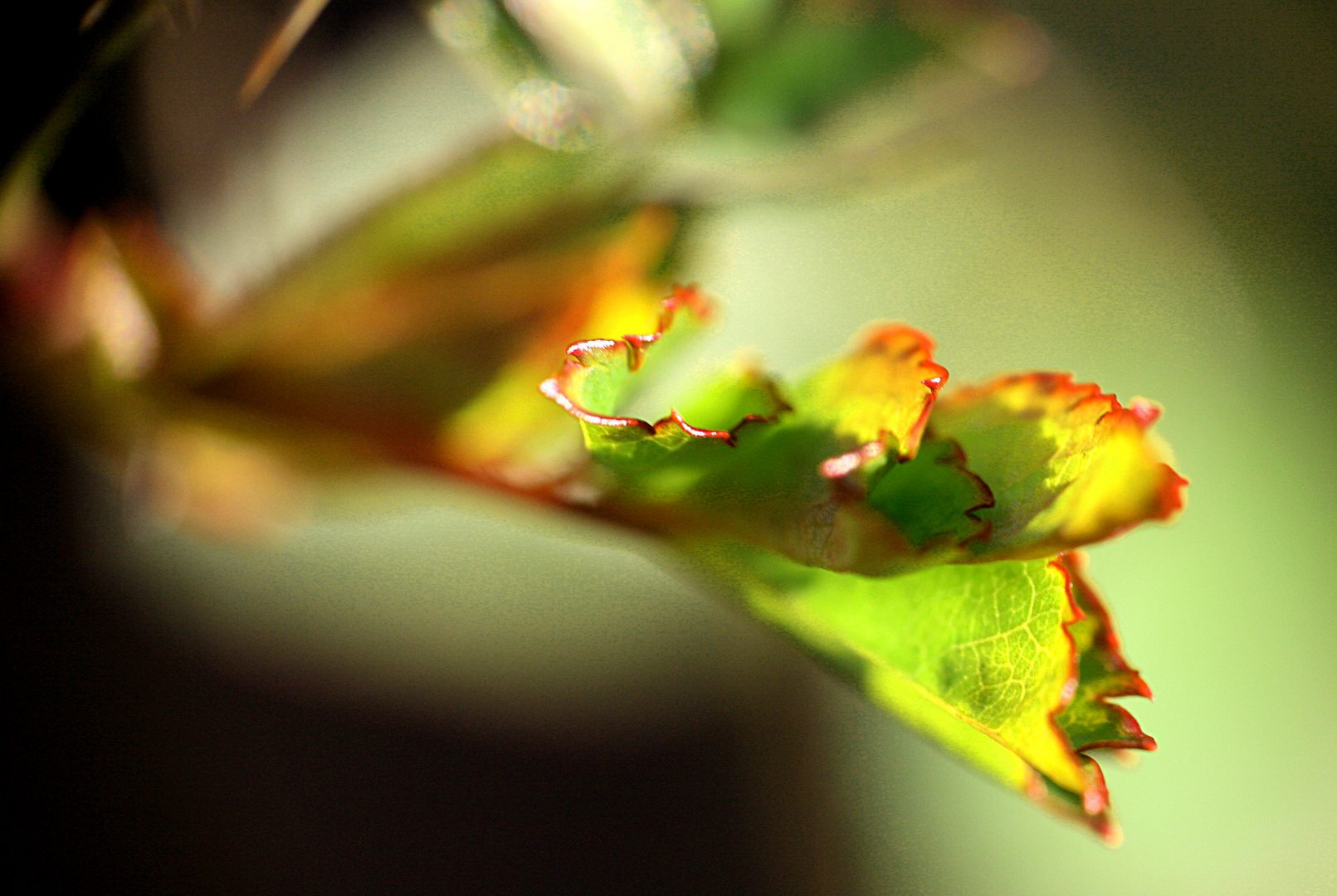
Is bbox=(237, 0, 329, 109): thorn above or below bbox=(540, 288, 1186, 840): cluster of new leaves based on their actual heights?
above

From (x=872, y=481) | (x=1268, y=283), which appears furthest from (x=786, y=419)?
(x=1268, y=283)

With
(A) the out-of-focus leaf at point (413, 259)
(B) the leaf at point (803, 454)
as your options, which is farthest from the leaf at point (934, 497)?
(A) the out-of-focus leaf at point (413, 259)

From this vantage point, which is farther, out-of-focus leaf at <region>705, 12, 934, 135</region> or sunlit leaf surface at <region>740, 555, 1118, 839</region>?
out-of-focus leaf at <region>705, 12, 934, 135</region>

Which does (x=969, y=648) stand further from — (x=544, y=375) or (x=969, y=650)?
(x=544, y=375)

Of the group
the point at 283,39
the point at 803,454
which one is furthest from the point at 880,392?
the point at 283,39

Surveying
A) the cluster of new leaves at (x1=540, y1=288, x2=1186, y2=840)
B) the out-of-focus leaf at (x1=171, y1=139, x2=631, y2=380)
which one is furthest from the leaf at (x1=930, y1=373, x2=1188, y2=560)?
the out-of-focus leaf at (x1=171, y1=139, x2=631, y2=380)

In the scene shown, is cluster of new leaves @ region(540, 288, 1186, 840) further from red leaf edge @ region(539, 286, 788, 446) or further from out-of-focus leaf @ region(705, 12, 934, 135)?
out-of-focus leaf @ region(705, 12, 934, 135)

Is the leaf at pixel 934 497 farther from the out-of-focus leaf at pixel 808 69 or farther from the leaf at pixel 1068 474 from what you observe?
the out-of-focus leaf at pixel 808 69

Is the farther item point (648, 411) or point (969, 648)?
point (648, 411)
